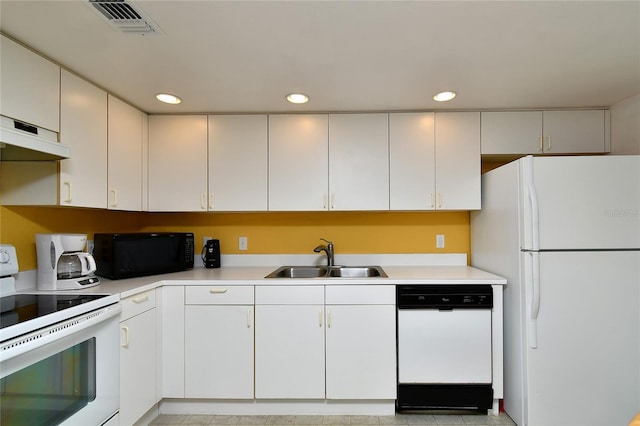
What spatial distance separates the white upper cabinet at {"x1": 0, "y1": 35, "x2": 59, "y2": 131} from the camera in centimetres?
146

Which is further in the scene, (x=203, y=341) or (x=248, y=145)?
A: (x=248, y=145)

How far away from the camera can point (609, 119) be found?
241 cm

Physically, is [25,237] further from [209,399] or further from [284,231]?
[284,231]

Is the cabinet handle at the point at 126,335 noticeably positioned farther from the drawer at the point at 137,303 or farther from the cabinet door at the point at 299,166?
the cabinet door at the point at 299,166

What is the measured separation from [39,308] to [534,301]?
2.49m

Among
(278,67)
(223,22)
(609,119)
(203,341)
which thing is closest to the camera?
(223,22)

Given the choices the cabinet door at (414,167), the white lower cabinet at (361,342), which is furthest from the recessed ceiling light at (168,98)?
the white lower cabinet at (361,342)

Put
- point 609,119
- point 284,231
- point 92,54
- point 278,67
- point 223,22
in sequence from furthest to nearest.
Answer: point 284,231, point 609,119, point 278,67, point 92,54, point 223,22

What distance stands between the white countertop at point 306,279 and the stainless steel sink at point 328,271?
3.4 inches

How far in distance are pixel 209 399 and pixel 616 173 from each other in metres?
2.86

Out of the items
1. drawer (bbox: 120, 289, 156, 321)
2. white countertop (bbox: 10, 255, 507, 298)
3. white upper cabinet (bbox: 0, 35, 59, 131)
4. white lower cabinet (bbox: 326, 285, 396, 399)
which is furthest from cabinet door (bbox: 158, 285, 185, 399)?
white upper cabinet (bbox: 0, 35, 59, 131)

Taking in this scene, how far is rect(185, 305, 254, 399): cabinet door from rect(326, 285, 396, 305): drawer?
566 mm

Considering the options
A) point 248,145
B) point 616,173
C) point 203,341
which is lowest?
point 203,341

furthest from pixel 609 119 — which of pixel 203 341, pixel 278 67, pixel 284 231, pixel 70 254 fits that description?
pixel 70 254
